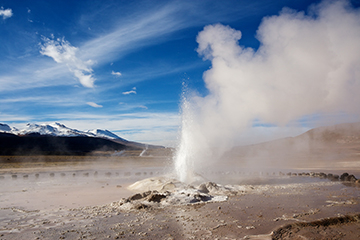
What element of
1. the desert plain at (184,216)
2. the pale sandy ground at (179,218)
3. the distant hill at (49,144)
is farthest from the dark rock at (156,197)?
the distant hill at (49,144)

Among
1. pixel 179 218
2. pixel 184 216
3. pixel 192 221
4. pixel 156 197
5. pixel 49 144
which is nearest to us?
pixel 192 221

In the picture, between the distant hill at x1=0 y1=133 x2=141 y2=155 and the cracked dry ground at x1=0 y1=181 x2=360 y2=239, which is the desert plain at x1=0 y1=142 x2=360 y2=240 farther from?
the distant hill at x1=0 y1=133 x2=141 y2=155

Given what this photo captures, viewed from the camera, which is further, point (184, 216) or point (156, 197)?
point (156, 197)

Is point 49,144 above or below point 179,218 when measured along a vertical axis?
above

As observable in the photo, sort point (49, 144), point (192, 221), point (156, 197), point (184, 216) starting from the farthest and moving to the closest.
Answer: point (49, 144) < point (156, 197) < point (184, 216) < point (192, 221)

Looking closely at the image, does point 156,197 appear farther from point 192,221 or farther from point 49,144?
point 49,144

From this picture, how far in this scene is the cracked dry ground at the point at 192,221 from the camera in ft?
18.4

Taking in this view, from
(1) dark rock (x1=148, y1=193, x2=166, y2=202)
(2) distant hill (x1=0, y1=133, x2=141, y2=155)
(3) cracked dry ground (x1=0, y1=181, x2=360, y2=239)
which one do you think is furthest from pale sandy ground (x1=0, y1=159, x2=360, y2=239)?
(2) distant hill (x1=0, y1=133, x2=141, y2=155)

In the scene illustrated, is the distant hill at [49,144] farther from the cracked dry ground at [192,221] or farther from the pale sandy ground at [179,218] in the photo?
the cracked dry ground at [192,221]

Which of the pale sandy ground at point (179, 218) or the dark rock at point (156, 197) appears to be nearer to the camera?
the pale sandy ground at point (179, 218)

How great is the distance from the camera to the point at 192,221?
22.0 ft

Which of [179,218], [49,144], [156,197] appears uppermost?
[49,144]

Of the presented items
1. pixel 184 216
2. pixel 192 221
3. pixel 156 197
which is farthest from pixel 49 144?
pixel 192 221

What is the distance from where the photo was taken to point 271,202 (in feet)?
30.3
